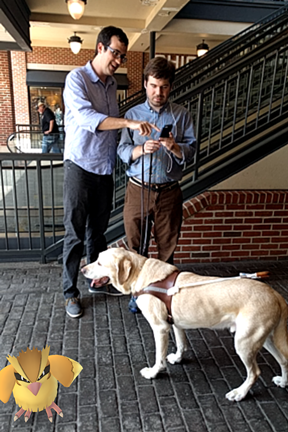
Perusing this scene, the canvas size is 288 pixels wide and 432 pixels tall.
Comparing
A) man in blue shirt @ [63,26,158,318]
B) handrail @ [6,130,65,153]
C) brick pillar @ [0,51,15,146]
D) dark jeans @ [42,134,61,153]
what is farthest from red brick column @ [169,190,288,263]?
brick pillar @ [0,51,15,146]

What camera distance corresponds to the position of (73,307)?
10.2 feet

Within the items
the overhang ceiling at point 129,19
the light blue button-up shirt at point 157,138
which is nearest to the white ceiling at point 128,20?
the overhang ceiling at point 129,19

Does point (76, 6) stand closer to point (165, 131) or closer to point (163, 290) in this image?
point (165, 131)

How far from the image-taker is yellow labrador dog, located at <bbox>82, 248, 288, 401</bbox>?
Answer: 1970 millimetres

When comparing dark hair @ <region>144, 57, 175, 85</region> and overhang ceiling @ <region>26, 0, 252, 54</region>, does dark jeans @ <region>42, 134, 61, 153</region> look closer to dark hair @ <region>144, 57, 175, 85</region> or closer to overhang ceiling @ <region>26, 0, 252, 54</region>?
overhang ceiling @ <region>26, 0, 252, 54</region>

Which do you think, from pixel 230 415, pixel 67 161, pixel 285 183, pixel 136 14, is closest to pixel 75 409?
pixel 230 415

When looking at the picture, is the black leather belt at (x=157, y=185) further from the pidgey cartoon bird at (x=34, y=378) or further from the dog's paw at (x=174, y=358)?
the pidgey cartoon bird at (x=34, y=378)

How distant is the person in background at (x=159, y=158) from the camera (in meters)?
2.50

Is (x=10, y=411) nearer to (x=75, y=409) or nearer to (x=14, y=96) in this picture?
(x=75, y=409)

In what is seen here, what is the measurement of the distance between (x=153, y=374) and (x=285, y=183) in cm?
299

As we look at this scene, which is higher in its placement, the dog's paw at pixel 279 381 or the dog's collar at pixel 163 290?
the dog's collar at pixel 163 290

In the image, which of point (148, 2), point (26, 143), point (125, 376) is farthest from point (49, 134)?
point (125, 376)

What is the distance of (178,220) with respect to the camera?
298cm

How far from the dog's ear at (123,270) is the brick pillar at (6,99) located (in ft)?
48.2
